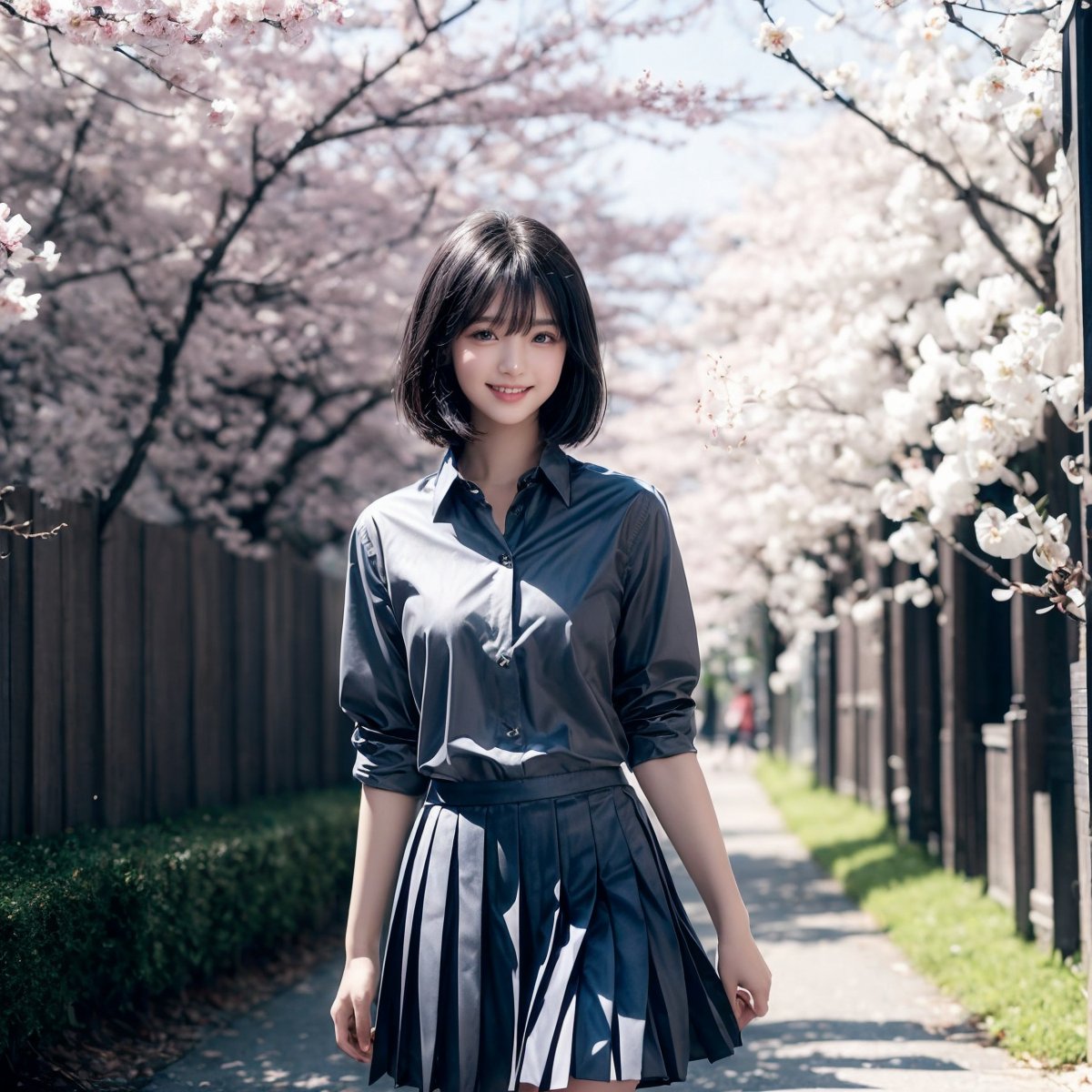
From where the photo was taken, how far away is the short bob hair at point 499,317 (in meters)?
2.61

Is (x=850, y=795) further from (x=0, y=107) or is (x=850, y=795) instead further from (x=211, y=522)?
(x=0, y=107)

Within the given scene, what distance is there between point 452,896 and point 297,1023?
4.32 metres

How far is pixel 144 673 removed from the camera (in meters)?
7.26

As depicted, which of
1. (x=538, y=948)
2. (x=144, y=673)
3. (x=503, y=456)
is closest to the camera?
(x=538, y=948)

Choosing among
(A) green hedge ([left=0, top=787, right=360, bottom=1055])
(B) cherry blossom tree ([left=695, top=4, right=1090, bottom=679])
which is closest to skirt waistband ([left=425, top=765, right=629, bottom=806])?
(B) cherry blossom tree ([left=695, top=4, right=1090, bottom=679])

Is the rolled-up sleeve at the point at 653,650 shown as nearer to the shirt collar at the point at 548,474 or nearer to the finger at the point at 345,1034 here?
the shirt collar at the point at 548,474

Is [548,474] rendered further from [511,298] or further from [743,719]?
[743,719]

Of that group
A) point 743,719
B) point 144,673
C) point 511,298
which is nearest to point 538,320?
point 511,298

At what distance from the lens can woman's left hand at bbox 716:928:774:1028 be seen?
8.23ft

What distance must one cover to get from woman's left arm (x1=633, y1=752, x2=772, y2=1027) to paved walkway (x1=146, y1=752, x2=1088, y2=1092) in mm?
2945

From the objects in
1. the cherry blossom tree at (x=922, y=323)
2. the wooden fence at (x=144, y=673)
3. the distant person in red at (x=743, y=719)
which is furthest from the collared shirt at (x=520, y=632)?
the distant person in red at (x=743, y=719)

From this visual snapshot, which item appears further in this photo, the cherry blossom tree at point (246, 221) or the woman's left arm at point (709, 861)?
the cherry blossom tree at point (246, 221)

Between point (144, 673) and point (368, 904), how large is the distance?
494 centimetres

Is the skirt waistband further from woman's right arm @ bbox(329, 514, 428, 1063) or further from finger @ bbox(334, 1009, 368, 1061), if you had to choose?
finger @ bbox(334, 1009, 368, 1061)
